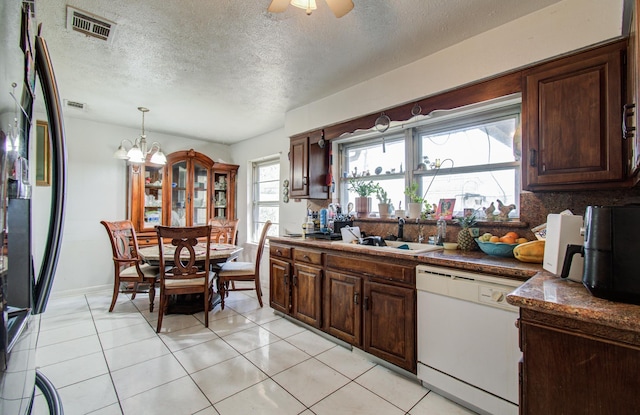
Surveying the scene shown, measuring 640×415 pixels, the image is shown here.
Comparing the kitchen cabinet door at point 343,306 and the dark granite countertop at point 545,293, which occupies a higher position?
the dark granite countertop at point 545,293

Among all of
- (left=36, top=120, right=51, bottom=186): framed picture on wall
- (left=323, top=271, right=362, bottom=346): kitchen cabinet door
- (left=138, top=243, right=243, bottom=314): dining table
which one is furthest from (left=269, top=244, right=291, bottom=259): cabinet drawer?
(left=36, top=120, right=51, bottom=186): framed picture on wall

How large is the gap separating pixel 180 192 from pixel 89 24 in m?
3.03

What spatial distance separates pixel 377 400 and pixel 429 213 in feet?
5.06

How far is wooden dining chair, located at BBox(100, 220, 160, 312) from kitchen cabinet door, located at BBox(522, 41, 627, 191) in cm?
356

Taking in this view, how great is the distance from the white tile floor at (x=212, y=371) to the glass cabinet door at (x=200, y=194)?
207cm

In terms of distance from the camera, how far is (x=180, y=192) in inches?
185

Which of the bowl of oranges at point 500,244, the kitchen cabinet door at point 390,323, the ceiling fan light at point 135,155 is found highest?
the ceiling fan light at point 135,155

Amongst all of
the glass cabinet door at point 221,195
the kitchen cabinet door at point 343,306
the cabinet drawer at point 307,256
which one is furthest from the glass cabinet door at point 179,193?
the kitchen cabinet door at point 343,306

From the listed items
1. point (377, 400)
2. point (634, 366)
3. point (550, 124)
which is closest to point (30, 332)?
point (634, 366)

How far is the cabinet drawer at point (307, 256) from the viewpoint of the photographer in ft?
8.64

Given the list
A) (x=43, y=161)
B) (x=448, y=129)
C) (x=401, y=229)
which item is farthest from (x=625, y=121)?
(x=43, y=161)

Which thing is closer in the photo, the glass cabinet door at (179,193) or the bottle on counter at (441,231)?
the bottle on counter at (441,231)

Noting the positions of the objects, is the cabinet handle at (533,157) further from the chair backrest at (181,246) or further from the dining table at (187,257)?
the dining table at (187,257)

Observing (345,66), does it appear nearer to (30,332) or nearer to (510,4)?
(510,4)
